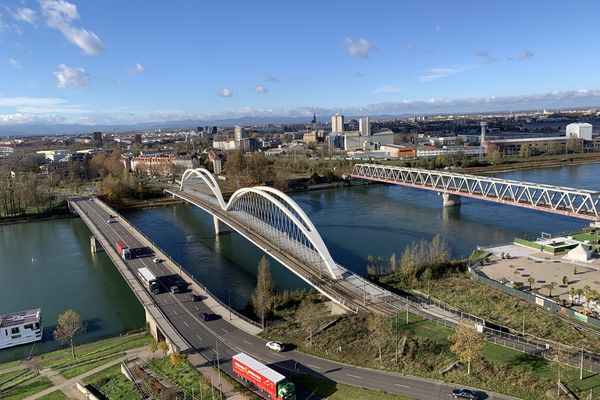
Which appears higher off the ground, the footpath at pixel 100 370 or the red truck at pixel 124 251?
the red truck at pixel 124 251

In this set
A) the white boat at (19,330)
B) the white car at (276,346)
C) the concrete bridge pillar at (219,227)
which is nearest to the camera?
the white car at (276,346)

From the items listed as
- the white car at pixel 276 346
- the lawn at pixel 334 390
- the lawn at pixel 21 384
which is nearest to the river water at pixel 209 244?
the lawn at pixel 21 384

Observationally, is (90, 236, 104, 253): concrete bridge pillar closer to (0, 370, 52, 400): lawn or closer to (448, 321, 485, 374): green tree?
(0, 370, 52, 400): lawn

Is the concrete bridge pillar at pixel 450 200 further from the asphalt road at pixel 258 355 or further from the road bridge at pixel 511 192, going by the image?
the asphalt road at pixel 258 355

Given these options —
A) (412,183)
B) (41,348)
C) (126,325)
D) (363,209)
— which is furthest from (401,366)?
(412,183)

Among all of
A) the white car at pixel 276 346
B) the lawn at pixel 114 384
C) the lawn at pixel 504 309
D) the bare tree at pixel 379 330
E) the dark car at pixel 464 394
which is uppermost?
the bare tree at pixel 379 330

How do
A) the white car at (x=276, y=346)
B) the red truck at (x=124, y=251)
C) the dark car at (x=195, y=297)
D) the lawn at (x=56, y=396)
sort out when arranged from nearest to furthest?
the lawn at (x=56, y=396), the white car at (x=276, y=346), the dark car at (x=195, y=297), the red truck at (x=124, y=251)

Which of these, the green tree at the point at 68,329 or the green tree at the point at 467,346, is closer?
the green tree at the point at 467,346

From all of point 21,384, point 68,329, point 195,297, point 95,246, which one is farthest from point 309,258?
point 95,246
